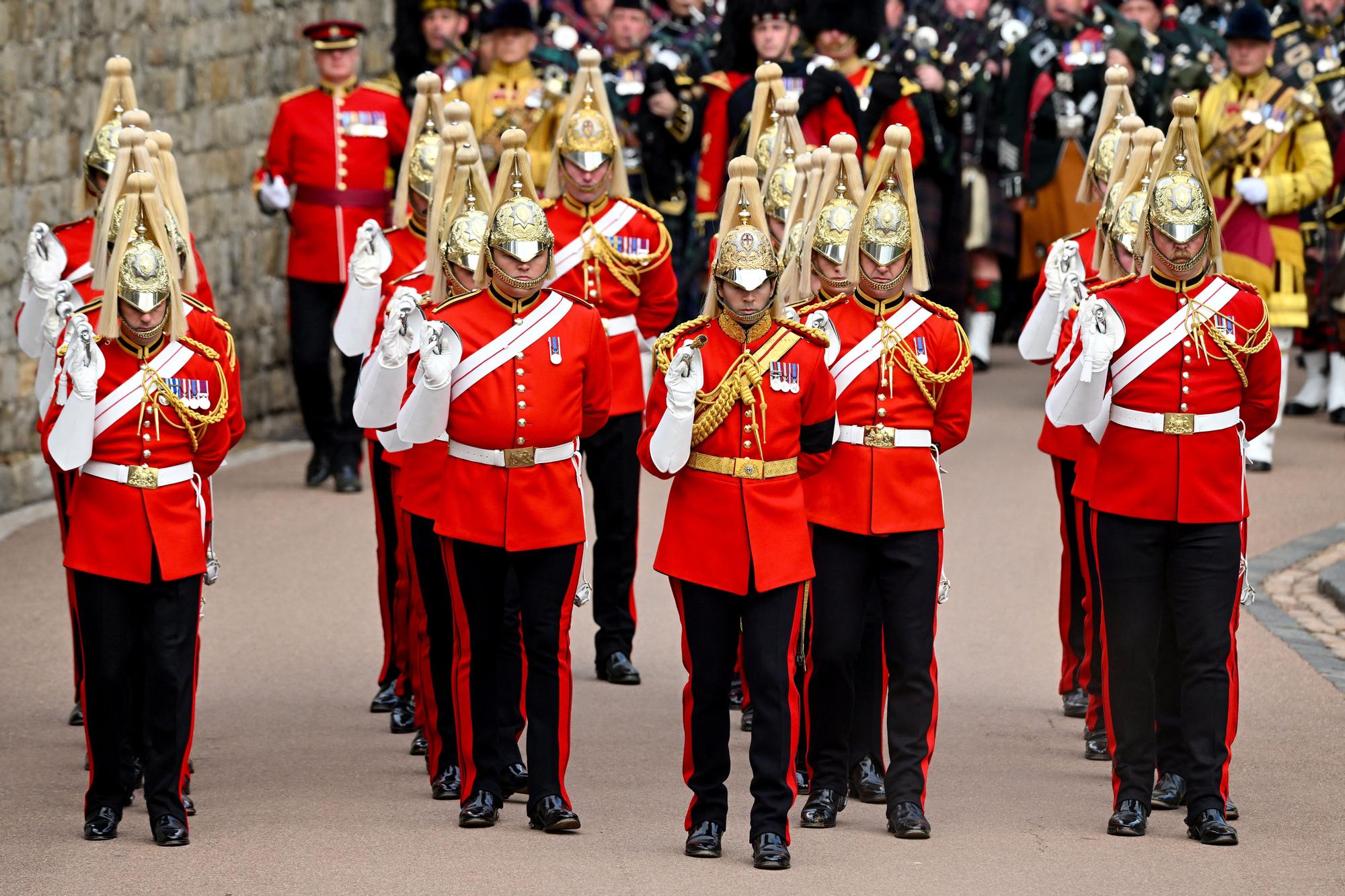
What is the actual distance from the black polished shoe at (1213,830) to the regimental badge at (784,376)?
1.59m

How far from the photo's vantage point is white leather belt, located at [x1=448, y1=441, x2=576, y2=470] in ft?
22.8

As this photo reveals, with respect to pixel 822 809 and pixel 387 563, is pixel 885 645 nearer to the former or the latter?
pixel 822 809

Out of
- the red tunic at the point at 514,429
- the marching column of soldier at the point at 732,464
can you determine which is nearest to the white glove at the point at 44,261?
the marching column of soldier at the point at 732,464

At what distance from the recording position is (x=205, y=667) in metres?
9.09

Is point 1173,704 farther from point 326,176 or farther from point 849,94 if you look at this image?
point 326,176

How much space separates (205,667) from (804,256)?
9.88 feet

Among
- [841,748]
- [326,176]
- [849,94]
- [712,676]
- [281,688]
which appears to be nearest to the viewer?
[712,676]

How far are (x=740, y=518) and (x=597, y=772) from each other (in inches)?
54.5

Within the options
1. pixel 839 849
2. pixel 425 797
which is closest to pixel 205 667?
pixel 425 797

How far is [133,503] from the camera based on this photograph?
22.4ft

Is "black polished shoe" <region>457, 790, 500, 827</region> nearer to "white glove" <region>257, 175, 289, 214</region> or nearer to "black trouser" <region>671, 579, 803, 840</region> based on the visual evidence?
"black trouser" <region>671, 579, 803, 840</region>

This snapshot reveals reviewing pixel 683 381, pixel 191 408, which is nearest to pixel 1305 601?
pixel 683 381

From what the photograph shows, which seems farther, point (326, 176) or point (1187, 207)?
point (326, 176)

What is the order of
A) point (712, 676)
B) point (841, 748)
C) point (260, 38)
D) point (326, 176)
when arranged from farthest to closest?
point (260, 38), point (326, 176), point (841, 748), point (712, 676)
